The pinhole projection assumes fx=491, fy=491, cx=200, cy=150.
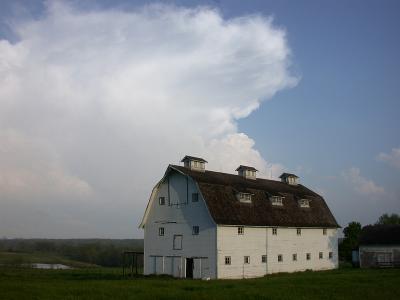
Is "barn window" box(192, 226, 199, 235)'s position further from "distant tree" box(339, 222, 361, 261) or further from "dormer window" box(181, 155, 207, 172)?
"distant tree" box(339, 222, 361, 261)

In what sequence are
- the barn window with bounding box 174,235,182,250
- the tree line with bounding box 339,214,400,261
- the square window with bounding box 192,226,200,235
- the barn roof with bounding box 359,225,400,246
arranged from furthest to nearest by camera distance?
the tree line with bounding box 339,214,400,261
the barn roof with bounding box 359,225,400,246
the barn window with bounding box 174,235,182,250
the square window with bounding box 192,226,200,235

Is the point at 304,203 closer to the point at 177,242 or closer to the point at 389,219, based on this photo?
the point at 177,242

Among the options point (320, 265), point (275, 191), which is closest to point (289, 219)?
point (275, 191)

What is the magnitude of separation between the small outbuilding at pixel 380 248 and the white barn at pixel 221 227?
9174mm

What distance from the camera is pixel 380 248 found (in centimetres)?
5584

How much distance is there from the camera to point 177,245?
4250 cm

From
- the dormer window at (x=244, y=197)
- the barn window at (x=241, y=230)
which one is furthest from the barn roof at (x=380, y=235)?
the barn window at (x=241, y=230)

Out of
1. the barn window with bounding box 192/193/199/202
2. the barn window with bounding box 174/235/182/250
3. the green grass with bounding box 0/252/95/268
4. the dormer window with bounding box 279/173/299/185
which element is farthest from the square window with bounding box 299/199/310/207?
the green grass with bounding box 0/252/95/268

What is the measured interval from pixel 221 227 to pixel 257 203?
652 cm

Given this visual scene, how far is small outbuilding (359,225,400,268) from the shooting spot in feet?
180

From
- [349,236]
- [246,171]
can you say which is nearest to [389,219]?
[349,236]

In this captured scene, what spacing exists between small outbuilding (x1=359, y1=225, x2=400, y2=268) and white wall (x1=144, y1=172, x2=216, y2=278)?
81.0 ft

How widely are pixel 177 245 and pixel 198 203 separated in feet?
13.9

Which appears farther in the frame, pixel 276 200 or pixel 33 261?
pixel 33 261
